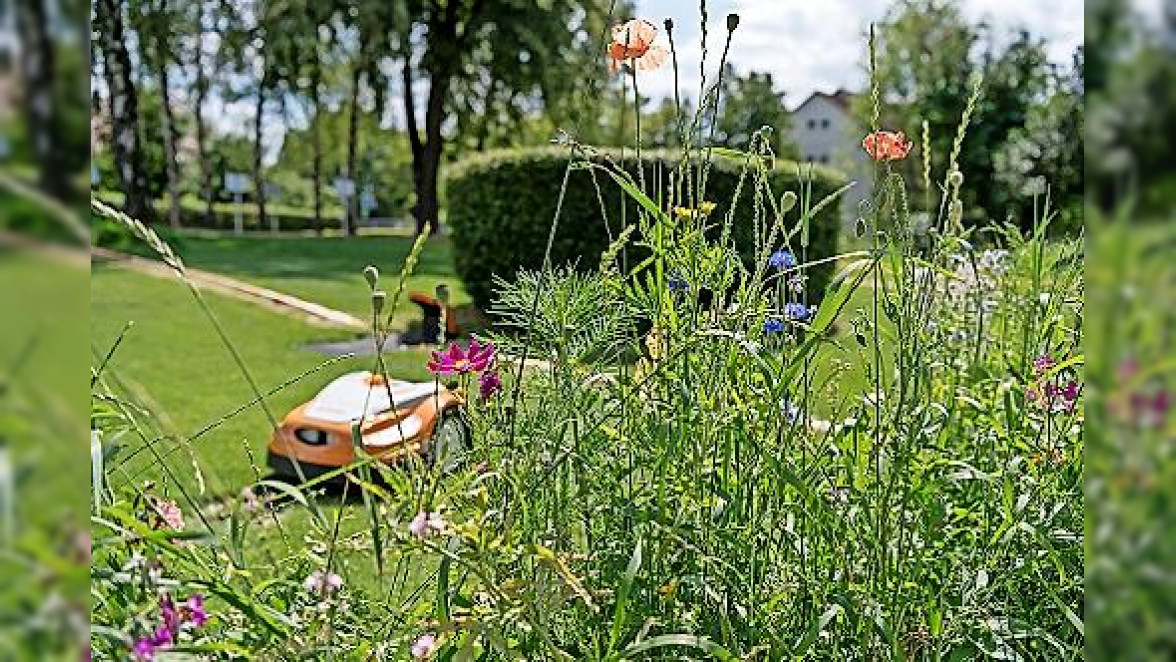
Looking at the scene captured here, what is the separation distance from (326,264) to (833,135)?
22750 millimetres

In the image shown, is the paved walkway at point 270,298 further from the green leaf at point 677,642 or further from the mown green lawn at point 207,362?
the green leaf at point 677,642

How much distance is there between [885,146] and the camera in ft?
5.26

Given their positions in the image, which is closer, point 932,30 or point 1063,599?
point 1063,599

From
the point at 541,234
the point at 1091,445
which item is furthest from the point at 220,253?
the point at 1091,445

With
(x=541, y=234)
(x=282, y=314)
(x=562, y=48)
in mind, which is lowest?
(x=282, y=314)

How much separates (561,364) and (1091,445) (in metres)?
0.85

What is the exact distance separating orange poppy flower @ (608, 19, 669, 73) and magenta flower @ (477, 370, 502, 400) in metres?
0.47

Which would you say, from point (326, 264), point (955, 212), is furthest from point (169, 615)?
point (326, 264)

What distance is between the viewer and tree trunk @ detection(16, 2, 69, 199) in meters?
0.53

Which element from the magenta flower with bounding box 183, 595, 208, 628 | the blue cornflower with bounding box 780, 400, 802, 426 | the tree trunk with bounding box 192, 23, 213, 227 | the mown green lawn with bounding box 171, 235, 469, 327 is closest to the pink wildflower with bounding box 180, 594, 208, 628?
the magenta flower with bounding box 183, 595, 208, 628

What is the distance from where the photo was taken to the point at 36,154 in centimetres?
54

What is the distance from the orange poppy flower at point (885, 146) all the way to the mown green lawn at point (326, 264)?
622 cm

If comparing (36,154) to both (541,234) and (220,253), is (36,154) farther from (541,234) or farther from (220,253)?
(220,253)

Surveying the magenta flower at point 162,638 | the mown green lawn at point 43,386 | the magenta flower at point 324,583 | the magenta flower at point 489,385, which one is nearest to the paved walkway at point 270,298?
the magenta flower at point 489,385
